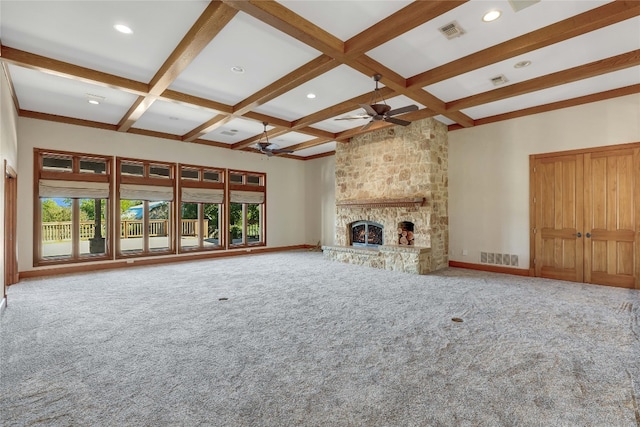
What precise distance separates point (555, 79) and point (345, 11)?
11.6 feet

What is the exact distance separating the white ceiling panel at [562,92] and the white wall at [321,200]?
4.81 m

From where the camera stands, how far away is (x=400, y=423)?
1.79 meters

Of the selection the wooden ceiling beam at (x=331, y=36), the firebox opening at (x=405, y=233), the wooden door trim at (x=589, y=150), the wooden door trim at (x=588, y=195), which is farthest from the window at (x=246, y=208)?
the wooden door trim at (x=589, y=150)

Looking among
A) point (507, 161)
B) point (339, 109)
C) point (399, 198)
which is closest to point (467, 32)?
point (339, 109)

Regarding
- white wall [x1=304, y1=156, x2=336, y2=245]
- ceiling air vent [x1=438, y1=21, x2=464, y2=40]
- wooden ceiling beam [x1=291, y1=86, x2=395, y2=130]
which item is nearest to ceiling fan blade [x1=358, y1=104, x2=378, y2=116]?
wooden ceiling beam [x1=291, y1=86, x2=395, y2=130]

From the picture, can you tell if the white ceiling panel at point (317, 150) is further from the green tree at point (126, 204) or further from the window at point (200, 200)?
the green tree at point (126, 204)

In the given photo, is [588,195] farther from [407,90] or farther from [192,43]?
[192,43]

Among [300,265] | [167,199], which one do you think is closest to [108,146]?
[167,199]

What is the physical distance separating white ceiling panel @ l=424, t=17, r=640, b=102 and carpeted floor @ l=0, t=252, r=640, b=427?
334 cm

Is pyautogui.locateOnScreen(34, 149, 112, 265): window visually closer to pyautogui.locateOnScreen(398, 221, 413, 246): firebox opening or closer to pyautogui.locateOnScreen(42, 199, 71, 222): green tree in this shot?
pyautogui.locateOnScreen(42, 199, 71, 222): green tree

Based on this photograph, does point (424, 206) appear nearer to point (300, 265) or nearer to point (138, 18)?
point (300, 265)

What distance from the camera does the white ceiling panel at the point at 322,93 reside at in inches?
179

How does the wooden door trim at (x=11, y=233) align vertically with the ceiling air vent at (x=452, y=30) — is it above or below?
below

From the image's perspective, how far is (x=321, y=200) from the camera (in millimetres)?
10297
